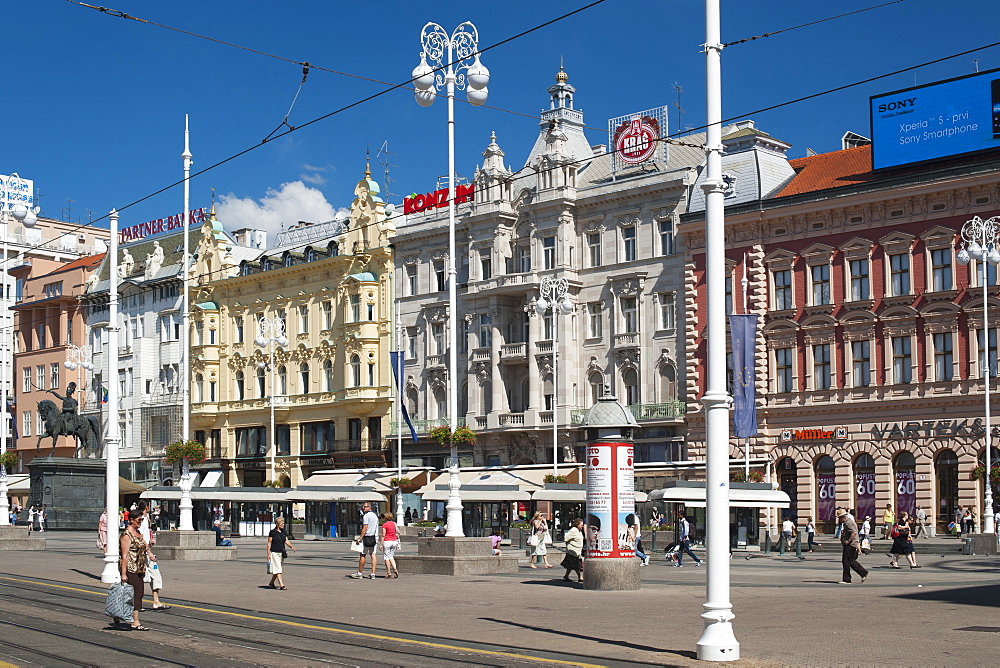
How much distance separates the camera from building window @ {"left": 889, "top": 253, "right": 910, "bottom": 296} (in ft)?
171

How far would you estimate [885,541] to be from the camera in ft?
162

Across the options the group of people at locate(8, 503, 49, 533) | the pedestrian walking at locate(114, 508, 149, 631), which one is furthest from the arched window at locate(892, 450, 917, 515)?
the pedestrian walking at locate(114, 508, 149, 631)

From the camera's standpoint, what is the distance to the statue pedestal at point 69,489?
187ft

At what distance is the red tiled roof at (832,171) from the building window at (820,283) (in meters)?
3.15

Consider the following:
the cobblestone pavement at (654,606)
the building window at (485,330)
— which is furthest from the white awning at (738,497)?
the building window at (485,330)

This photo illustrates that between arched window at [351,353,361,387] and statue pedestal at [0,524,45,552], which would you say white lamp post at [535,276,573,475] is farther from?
statue pedestal at [0,524,45,552]

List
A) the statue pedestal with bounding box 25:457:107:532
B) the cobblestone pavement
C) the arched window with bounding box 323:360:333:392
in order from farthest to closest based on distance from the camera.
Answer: the arched window with bounding box 323:360:333:392, the statue pedestal with bounding box 25:457:107:532, the cobblestone pavement

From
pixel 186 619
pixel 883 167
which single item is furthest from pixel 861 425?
pixel 186 619

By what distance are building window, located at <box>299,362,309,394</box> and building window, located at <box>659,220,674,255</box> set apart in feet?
84.6

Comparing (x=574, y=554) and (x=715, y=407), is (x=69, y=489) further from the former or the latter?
(x=715, y=407)

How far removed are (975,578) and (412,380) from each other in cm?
4346

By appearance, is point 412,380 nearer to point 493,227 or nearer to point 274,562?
point 493,227

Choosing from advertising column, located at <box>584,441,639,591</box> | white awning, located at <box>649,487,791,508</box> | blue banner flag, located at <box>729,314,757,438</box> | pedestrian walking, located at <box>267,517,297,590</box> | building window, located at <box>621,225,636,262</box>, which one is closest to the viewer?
advertising column, located at <box>584,441,639,591</box>

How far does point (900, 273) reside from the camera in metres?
52.2
